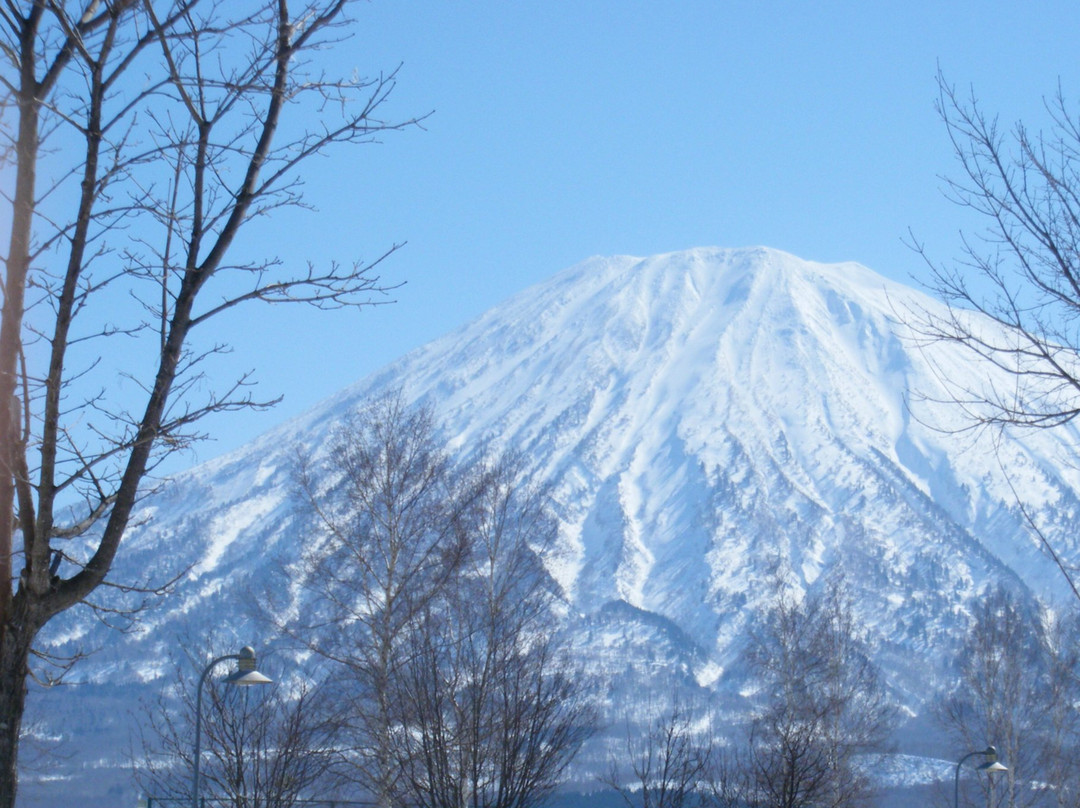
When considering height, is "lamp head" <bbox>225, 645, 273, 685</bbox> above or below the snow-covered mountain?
below

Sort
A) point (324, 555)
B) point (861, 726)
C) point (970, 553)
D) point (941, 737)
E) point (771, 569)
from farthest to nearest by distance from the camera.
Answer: point (970, 553), point (941, 737), point (771, 569), point (861, 726), point (324, 555)

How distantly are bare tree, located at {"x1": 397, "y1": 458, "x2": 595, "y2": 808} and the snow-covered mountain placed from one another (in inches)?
3240

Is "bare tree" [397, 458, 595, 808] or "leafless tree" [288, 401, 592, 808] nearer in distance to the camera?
"bare tree" [397, 458, 595, 808]

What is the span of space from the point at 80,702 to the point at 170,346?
88275 millimetres

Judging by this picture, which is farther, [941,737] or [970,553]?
[970,553]

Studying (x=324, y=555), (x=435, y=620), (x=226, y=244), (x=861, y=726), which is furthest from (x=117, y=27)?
(x=861, y=726)

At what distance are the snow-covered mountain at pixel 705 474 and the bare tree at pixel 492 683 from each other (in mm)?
82286

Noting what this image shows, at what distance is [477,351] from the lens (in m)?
158

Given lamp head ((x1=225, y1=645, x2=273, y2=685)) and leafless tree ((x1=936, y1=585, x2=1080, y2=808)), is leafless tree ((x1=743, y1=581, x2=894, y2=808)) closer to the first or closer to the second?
→ leafless tree ((x1=936, y1=585, x2=1080, y2=808))

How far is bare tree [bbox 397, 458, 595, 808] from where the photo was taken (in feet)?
28.7

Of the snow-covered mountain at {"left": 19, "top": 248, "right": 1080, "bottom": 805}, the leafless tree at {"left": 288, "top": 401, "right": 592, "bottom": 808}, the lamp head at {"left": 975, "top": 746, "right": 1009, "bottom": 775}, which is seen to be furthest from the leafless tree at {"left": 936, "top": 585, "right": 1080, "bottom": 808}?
the snow-covered mountain at {"left": 19, "top": 248, "right": 1080, "bottom": 805}

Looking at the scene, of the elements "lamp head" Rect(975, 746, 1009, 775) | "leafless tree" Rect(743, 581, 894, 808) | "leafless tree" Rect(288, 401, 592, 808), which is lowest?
"lamp head" Rect(975, 746, 1009, 775)

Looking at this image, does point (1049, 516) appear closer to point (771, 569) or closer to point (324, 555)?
point (771, 569)

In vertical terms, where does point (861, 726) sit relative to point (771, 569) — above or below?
below
